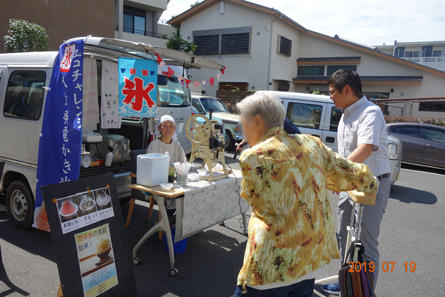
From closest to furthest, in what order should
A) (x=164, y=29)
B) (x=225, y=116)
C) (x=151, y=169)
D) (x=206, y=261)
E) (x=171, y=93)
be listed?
(x=151, y=169)
(x=206, y=261)
(x=171, y=93)
(x=225, y=116)
(x=164, y=29)

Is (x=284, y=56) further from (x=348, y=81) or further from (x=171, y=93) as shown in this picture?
(x=348, y=81)

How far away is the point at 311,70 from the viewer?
19.6 metres

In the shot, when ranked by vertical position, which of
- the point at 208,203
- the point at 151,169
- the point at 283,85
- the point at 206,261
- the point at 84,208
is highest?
the point at 283,85

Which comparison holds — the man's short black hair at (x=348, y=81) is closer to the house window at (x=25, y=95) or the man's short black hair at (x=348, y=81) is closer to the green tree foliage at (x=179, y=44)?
A: the house window at (x=25, y=95)

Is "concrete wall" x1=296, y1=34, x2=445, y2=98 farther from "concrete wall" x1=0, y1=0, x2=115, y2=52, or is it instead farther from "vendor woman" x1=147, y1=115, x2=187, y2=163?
"vendor woman" x1=147, y1=115, x2=187, y2=163

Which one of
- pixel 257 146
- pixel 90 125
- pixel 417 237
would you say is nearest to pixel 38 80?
pixel 90 125

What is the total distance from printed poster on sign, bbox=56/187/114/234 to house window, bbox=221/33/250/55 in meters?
16.5

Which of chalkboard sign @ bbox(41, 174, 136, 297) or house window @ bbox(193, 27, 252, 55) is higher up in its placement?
house window @ bbox(193, 27, 252, 55)

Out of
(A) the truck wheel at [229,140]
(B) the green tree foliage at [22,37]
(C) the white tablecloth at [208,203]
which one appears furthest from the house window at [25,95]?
(B) the green tree foliage at [22,37]

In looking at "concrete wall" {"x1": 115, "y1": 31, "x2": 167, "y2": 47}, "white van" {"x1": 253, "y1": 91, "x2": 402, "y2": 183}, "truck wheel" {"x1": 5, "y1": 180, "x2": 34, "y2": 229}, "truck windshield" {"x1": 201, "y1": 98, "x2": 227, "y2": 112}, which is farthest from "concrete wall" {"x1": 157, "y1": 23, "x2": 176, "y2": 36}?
"truck wheel" {"x1": 5, "y1": 180, "x2": 34, "y2": 229}

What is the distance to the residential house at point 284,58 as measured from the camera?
17.0 m

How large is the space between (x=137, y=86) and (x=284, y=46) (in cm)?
1588

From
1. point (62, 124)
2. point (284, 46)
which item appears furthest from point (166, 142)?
point (284, 46)

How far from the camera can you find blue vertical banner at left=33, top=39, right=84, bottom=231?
307 centimetres
